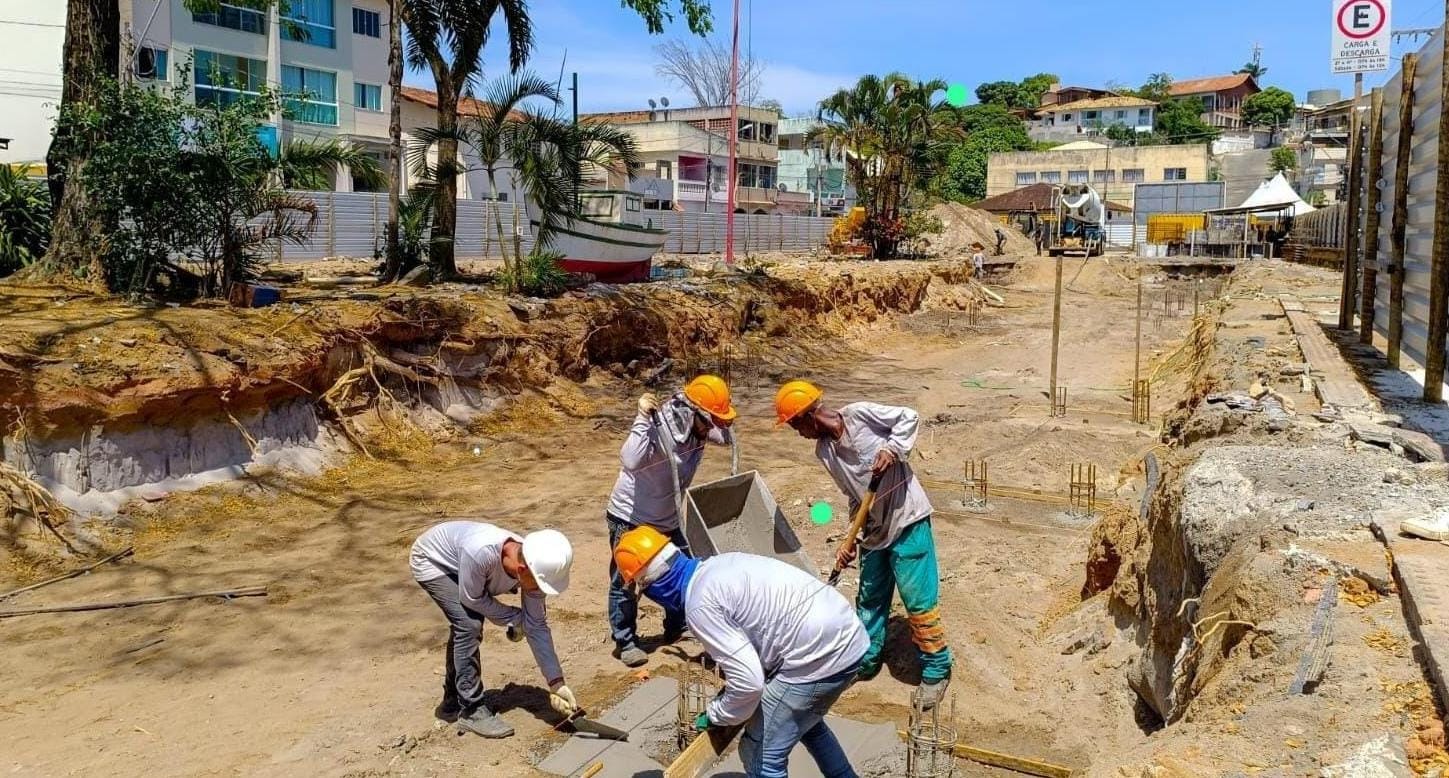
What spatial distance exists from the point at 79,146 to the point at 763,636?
1161 centimetres

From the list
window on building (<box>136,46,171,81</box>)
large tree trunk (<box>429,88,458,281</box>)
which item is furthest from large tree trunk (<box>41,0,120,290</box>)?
window on building (<box>136,46,171,81</box>)

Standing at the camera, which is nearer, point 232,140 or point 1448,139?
point 1448,139

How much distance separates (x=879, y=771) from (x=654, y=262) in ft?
79.1

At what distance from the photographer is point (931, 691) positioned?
5.59 meters

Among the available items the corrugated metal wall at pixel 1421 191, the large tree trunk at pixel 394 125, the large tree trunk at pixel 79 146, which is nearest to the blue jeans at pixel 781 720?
the corrugated metal wall at pixel 1421 191

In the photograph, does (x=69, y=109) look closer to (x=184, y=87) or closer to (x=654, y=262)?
(x=184, y=87)

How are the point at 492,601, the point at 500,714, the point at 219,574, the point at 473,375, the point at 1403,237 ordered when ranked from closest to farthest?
the point at 492,601, the point at 500,714, the point at 219,574, the point at 1403,237, the point at 473,375

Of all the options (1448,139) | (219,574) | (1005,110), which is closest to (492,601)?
(219,574)

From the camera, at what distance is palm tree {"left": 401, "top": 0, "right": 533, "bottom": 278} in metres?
16.5

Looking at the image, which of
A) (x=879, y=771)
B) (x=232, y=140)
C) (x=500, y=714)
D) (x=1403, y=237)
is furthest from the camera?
(x=232, y=140)

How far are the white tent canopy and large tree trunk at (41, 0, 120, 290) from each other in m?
34.1

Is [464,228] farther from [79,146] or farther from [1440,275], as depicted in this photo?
[1440,275]

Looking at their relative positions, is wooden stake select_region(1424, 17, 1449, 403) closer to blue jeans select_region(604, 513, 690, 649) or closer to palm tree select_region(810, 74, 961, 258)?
blue jeans select_region(604, 513, 690, 649)

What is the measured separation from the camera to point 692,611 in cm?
387
